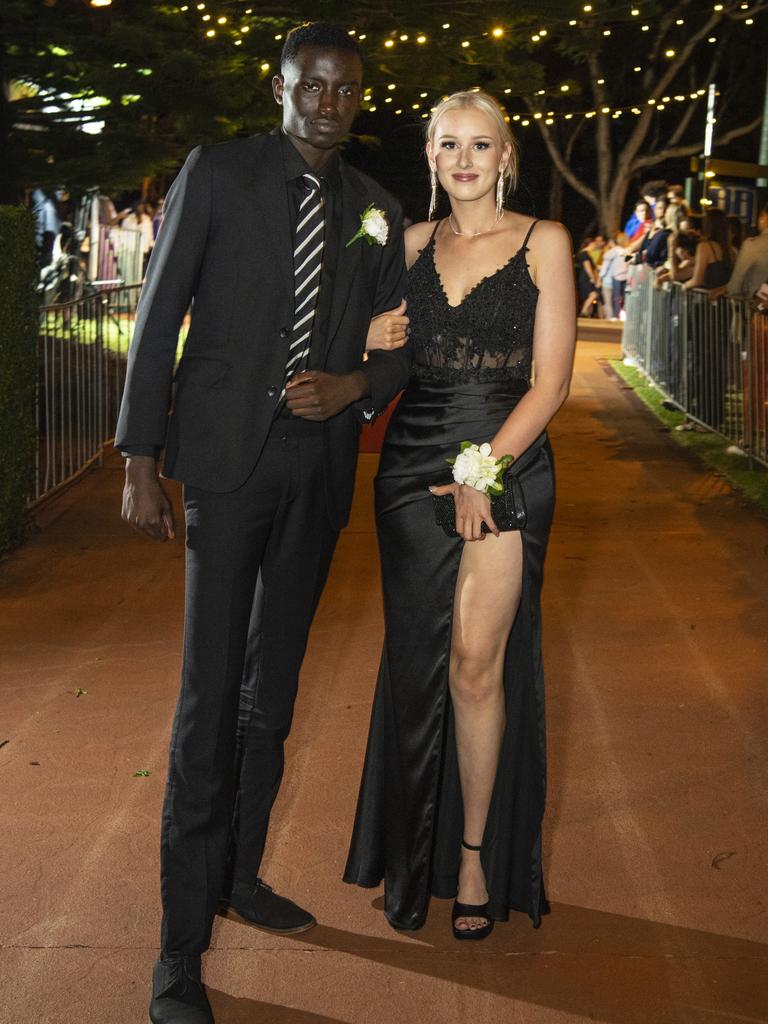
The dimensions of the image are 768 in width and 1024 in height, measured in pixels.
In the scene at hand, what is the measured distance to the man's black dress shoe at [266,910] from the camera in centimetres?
411

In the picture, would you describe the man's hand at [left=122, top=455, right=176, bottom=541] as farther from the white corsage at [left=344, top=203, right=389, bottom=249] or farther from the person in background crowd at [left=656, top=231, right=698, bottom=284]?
the person in background crowd at [left=656, top=231, right=698, bottom=284]

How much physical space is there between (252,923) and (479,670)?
0.94 m

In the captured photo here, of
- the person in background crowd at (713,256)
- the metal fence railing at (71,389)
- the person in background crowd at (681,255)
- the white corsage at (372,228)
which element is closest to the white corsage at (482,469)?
the white corsage at (372,228)

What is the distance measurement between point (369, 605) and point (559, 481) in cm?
443

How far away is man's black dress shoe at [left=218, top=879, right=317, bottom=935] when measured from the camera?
4.11 meters

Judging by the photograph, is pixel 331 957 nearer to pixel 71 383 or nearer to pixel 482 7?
pixel 71 383

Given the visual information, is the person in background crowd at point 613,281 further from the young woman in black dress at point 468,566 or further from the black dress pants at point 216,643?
the black dress pants at point 216,643

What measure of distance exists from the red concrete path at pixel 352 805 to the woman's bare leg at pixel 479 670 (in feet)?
0.97

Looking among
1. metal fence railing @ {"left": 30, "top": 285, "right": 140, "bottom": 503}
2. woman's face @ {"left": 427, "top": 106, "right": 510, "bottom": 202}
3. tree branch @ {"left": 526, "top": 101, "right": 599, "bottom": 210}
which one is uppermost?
tree branch @ {"left": 526, "top": 101, "right": 599, "bottom": 210}

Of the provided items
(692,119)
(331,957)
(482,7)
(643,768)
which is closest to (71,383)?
(482,7)

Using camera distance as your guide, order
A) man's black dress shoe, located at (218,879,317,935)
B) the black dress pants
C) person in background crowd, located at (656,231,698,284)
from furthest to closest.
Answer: person in background crowd, located at (656,231,698,284)
man's black dress shoe, located at (218,879,317,935)
the black dress pants

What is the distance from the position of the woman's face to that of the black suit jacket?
605 millimetres

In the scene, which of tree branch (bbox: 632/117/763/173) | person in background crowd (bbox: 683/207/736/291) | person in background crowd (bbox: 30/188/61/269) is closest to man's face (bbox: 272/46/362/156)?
person in background crowd (bbox: 683/207/736/291)

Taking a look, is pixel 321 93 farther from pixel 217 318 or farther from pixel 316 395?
pixel 316 395
